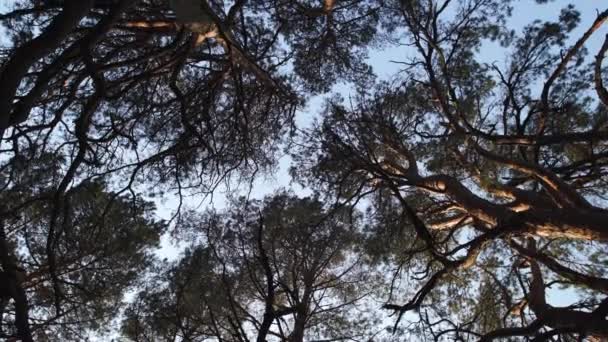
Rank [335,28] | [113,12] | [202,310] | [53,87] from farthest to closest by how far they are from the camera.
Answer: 1. [202,310]
2. [335,28]
3. [53,87]
4. [113,12]

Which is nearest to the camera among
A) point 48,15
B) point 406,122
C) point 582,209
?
point 582,209

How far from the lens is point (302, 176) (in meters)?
6.87

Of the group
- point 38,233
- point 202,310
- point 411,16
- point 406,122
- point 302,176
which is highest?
point 411,16

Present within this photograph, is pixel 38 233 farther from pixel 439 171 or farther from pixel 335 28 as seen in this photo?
pixel 439 171

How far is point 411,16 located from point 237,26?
231cm

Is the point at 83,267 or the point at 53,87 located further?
the point at 83,267

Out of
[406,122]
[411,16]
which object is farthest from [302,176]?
[411,16]

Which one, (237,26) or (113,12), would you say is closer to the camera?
(113,12)

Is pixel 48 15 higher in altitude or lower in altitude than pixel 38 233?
higher

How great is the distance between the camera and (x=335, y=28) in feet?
19.2

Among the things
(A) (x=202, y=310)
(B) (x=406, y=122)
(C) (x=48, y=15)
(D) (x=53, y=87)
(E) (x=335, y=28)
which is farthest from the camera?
(B) (x=406, y=122)

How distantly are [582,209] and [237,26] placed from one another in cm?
379

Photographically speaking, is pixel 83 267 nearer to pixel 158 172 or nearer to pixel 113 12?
pixel 158 172

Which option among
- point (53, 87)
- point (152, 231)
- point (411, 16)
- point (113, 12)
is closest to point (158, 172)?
point (53, 87)
